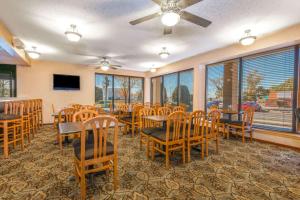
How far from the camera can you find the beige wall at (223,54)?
3.26m

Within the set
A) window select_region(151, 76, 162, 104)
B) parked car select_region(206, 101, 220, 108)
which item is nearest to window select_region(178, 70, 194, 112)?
parked car select_region(206, 101, 220, 108)

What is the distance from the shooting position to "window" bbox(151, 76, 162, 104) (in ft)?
26.5

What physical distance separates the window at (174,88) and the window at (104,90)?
7.86 ft

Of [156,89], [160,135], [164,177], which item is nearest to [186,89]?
[156,89]

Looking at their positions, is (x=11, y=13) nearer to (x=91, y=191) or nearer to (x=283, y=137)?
(x=91, y=191)

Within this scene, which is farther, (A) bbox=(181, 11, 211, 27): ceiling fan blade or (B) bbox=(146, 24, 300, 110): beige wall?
(B) bbox=(146, 24, 300, 110): beige wall

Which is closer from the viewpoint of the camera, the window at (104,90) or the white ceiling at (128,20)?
the white ceiling at (128,20)

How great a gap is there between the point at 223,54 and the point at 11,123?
580 cm

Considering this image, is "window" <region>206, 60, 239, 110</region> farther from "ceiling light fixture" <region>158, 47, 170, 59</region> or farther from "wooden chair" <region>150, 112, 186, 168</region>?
"wooden chair" <region>150, 112, 186, 168</region>

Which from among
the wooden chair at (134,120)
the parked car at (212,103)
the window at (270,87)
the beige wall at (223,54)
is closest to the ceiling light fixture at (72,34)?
the wooden chair at (134,120)

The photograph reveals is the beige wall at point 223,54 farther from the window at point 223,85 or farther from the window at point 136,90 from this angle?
the window at point 136,90

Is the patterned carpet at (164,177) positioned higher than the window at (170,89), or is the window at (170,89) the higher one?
the window at (170,89)

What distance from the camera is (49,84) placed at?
6117mm

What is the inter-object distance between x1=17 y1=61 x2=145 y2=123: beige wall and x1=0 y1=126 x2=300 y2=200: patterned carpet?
11.5 ft
